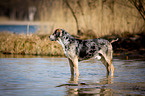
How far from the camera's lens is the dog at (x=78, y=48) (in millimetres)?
12456

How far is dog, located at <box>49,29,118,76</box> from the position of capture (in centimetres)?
1246

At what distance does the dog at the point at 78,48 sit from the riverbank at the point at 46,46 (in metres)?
8.89

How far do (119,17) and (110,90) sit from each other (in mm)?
16946

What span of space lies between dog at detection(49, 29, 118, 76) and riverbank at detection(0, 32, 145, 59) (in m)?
8.89

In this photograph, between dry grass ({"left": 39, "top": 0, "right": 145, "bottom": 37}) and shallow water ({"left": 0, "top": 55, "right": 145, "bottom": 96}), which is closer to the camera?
shallow water ({"left": 0, "top": 55, "right": 145, "bottom": 96})

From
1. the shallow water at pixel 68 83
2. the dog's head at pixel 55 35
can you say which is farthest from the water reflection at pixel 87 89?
the dog's head at pixel 55 35

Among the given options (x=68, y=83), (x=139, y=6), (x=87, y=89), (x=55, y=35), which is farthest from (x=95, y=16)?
(x=87, y=89)

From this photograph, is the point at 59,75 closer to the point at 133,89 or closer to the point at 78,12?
the point at 133,89

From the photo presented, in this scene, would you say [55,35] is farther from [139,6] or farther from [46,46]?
[139,6]

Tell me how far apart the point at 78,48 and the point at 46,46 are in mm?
10074

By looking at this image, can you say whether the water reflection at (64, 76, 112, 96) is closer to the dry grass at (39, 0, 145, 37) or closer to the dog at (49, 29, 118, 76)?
the dog at (49, 29, 118, 76)

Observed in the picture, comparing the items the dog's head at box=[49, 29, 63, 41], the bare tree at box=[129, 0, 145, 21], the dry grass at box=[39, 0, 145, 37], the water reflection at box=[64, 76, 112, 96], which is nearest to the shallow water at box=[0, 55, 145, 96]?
the water reflection at box=[64, 76, 112, 96]

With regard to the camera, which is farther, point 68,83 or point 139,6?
point 139,6

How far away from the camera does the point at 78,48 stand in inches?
497
